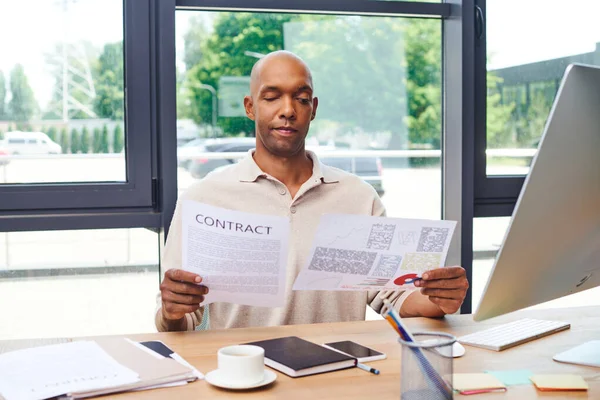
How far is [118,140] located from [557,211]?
1.63 metres

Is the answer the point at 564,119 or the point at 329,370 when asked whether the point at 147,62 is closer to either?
the point at 329,370

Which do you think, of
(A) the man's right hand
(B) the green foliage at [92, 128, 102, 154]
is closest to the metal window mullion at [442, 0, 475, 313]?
(B) the green foliage at [92, 128, 102, 154]

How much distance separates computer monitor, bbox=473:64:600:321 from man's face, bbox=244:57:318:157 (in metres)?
0.92

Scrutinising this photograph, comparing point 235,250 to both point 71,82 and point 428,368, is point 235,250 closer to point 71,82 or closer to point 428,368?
point 428,368

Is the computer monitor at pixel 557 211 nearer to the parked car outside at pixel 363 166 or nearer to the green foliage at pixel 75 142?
the parked car outside at pixel 363 166

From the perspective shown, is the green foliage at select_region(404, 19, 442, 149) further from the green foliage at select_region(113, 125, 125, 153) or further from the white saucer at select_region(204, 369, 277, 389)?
the white saucer at select_region(204, 369, 277, 389)

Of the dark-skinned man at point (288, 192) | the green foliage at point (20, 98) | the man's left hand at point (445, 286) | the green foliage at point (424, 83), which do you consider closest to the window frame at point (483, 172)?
the green foliage at point (424, 83)

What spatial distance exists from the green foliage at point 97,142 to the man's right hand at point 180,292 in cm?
99

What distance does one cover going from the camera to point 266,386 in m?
1.19

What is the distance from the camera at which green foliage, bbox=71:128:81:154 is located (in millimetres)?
2354

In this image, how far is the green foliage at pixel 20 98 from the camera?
7.50 ft

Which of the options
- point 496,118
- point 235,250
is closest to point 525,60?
point 496,118

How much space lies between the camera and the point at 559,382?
120cm

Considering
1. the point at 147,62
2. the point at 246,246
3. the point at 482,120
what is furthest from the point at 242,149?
the point at 246,246
